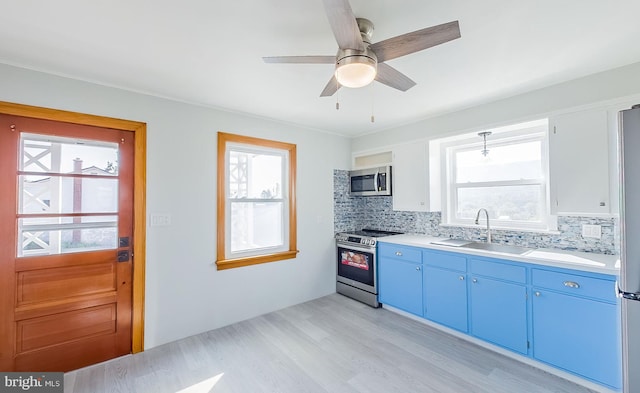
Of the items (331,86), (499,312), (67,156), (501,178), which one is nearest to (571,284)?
(499,312)

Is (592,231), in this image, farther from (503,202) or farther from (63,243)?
(63,243)

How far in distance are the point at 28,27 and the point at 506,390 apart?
3.92m

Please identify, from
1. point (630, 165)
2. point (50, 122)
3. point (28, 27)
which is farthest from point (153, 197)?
point (630, 165)

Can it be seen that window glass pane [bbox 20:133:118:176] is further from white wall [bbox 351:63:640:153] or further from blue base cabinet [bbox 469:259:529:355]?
blue base cabinet [bbox 469:259:529:355]

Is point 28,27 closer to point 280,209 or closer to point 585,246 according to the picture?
point 280,209

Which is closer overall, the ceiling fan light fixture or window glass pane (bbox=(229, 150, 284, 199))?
the ceiling fan light fixture

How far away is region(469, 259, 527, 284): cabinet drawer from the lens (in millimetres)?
2303

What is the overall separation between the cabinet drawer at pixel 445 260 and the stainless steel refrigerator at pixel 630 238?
1.20m

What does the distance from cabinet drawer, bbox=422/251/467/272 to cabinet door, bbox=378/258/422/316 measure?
136mm

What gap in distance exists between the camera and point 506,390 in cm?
197

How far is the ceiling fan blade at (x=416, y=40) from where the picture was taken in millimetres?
1257

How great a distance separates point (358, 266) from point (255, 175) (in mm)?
1819

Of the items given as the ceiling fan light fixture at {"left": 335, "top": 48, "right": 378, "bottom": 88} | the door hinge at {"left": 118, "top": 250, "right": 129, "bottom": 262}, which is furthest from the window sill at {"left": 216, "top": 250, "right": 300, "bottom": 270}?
the ceiling fan light fixture at {"left": 335, "top": 48, "right": 378, "bottom": 88}

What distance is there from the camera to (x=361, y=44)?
1.38 m
